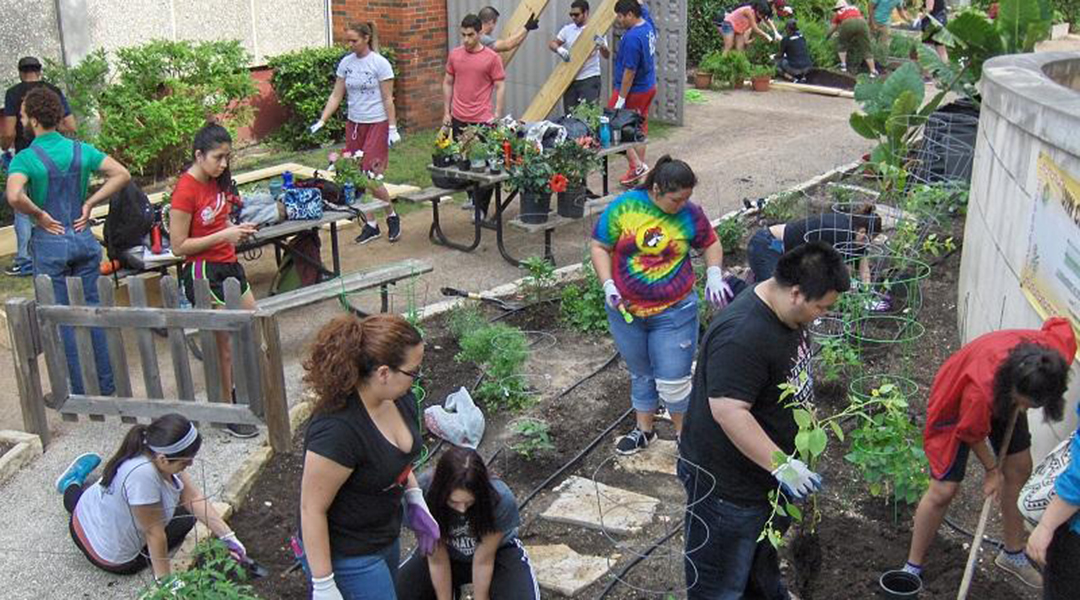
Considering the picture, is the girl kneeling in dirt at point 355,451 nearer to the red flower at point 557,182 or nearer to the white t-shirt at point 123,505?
the white t-shirt at point 123,505

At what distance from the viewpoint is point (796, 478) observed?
395 centimetres

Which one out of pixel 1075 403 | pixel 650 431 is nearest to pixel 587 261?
pixel 650 431

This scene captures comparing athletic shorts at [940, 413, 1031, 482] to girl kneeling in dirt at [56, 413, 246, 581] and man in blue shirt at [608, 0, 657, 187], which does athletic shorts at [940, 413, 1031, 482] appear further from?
man in blue shirt at [608, 0, 657, 187]

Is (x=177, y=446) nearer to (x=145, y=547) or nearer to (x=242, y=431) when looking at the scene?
(x=145, y=547)

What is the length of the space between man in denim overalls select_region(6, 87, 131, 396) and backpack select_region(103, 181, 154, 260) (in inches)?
25.9

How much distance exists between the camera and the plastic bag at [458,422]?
17.0 feet

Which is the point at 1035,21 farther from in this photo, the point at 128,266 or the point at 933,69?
the point at 128,266

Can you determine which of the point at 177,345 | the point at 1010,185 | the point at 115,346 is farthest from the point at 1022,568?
the point at 115,346

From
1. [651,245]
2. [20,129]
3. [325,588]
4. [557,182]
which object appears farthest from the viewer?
[20,129]

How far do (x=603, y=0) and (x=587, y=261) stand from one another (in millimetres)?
5591

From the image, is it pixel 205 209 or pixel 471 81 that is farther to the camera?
pixel 471 81

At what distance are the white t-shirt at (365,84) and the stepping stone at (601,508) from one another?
543cm

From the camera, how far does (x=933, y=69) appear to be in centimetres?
1106

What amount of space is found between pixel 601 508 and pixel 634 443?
674 millimetres
